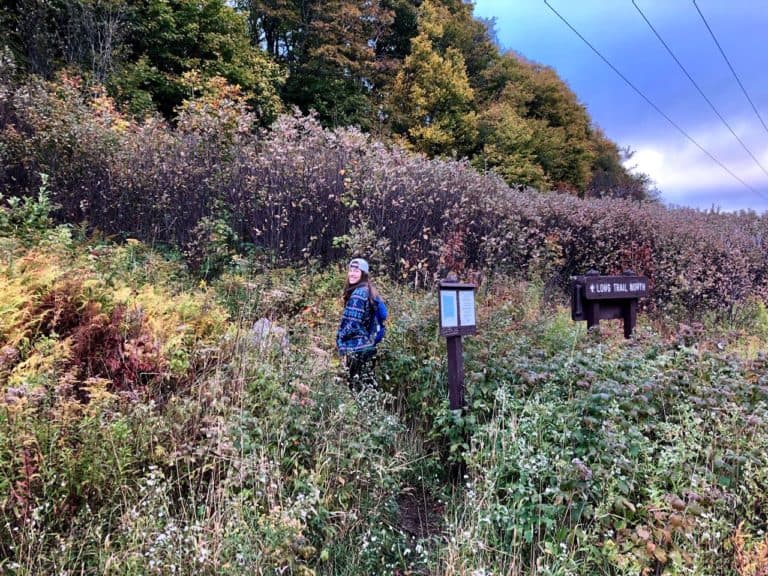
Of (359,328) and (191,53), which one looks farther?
(191,53)

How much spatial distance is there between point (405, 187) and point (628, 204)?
18.4ft

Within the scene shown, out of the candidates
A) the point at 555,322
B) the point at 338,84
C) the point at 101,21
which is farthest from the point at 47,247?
the point at 338,84

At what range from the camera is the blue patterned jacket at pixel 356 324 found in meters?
4.80

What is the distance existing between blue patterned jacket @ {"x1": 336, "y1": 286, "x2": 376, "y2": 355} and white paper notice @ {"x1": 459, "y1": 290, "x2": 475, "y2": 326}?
3.75 feet

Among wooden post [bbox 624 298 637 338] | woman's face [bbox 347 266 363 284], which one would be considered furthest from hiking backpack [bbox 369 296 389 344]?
wooden post [bbox 624 298 637 338]

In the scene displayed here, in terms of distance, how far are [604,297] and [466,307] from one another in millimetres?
2158

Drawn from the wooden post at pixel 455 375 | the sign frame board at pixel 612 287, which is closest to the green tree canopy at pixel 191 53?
the sign frame board at pixel 612 287

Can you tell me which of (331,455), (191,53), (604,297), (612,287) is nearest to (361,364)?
(331,455)

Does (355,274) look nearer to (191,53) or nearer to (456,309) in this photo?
(456,309)

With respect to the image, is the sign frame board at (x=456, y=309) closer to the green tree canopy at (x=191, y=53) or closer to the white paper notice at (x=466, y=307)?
the white paper notice at (x=466, y=307)

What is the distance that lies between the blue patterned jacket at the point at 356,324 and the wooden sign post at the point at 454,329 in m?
1.14

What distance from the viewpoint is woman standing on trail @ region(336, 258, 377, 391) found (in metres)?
4.71

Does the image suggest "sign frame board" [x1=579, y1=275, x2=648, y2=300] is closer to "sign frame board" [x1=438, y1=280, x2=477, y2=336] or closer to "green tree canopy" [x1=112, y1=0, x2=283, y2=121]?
"sign frame board" [x1=438, y1=280, x2=477, y2=336]

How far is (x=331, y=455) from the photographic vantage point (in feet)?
9.87
